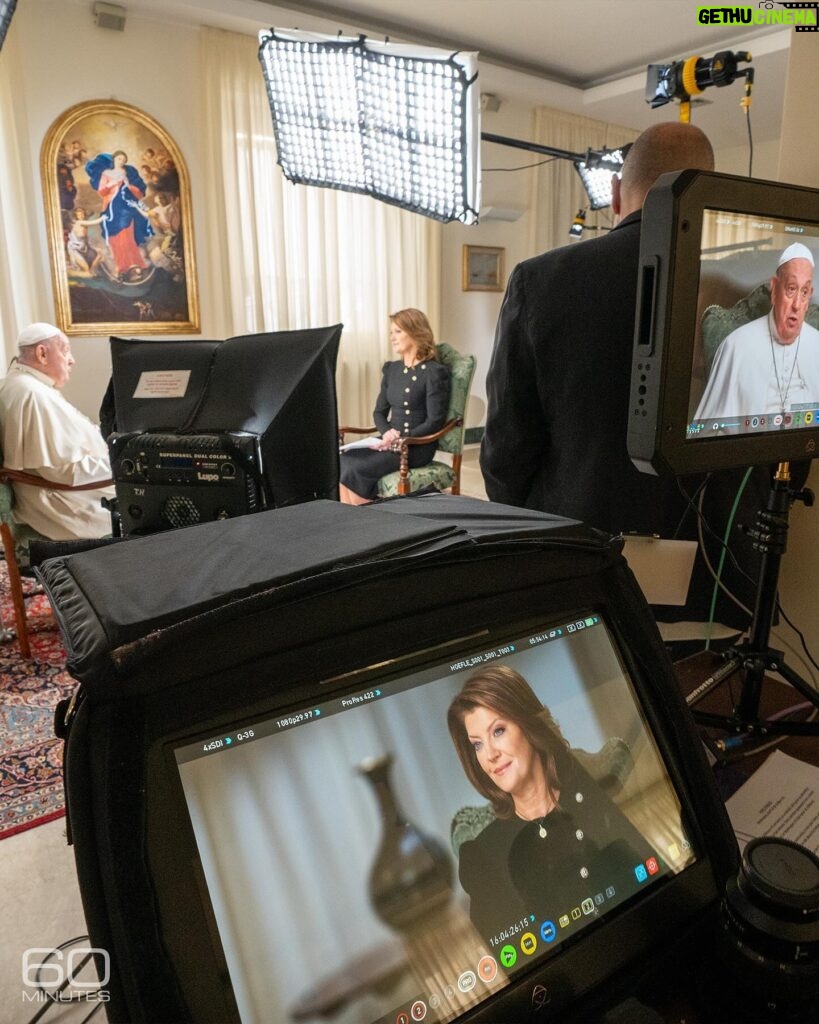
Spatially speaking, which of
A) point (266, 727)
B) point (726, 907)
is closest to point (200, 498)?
point (266, 727)

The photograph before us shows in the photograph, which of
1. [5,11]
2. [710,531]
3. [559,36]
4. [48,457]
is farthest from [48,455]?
[559,36]

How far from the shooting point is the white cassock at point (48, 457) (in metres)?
2.66

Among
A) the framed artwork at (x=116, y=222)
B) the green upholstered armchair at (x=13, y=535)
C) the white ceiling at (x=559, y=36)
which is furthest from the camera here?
the white ceiling at (x=559, y=36)

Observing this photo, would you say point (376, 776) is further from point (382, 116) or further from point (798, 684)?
point (382, 116)

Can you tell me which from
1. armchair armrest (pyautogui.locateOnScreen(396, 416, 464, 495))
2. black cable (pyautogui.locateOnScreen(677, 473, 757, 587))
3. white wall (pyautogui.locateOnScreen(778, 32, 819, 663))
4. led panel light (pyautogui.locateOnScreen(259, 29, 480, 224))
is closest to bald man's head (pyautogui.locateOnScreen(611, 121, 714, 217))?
white wall (pyautogui.locateOnScreen(778, 32, 819, 663))

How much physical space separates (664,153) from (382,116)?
1.32 metres

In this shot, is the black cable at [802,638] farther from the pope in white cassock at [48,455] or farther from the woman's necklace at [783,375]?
the pope in white cassock at [48,455]

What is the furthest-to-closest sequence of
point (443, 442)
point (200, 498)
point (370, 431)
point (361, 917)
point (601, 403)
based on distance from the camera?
point (370, 431) < point (443, 442) < point (601, 403) < point (200, 498) < point (361, 917)

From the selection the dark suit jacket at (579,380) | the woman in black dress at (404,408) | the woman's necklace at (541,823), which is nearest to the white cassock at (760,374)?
the woman's necklace at (541,823)

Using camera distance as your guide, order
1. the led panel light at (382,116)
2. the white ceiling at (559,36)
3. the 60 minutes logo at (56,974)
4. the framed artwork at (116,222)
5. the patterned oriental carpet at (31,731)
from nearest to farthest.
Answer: the 60 minutes logo at (56,974) → the patterned oriental carpet at (31,731) → the led panel light at (382,116) → the framed artwork at (116,222) → the white ceiling at (559,36)

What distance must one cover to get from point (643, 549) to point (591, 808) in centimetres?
50

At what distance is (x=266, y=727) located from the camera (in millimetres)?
406

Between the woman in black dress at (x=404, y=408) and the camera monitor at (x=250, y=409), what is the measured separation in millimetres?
2480

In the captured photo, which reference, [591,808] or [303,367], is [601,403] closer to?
[303,367]
